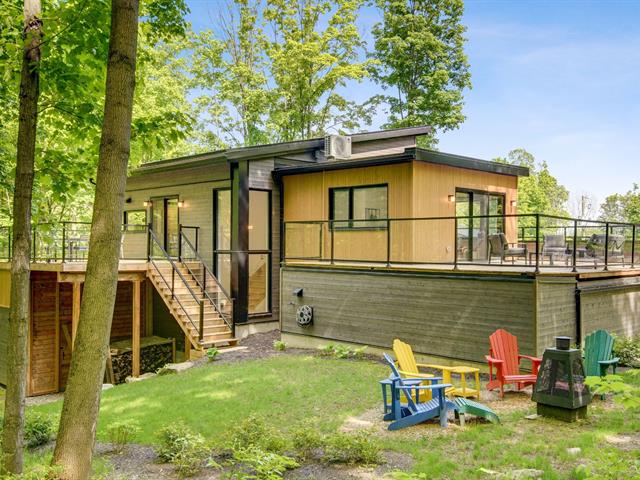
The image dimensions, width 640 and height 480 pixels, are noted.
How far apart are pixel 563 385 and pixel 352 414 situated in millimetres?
2612

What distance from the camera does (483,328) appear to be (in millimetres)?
9086

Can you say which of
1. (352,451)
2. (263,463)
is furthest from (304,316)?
(263,463)

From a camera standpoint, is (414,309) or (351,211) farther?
(351,211)

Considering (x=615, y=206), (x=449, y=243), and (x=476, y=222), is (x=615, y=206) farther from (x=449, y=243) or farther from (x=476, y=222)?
(x=449, y=243)

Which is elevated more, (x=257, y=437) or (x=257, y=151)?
(x=257, y=151)

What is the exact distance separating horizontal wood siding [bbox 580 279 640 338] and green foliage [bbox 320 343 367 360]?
13.5 ft

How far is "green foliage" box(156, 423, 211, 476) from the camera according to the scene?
17.2 ft

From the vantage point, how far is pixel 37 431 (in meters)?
6.57

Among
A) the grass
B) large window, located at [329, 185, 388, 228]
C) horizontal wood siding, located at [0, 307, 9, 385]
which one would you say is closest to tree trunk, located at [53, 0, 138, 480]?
the grass

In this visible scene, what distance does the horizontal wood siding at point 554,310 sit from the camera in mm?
8531

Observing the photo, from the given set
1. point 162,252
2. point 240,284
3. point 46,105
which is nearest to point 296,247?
point 240,284

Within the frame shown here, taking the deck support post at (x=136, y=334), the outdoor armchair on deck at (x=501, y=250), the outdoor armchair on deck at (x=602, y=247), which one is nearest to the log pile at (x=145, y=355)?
the deck support post at (x=136, y=334)

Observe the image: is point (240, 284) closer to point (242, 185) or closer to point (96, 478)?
point (242, 185)

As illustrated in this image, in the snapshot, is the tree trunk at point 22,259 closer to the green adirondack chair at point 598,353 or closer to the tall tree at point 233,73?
the green adirondack chair at point 598,353
